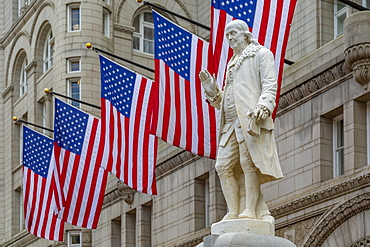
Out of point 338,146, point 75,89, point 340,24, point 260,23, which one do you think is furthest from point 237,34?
point 75,89

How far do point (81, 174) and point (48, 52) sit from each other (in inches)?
778

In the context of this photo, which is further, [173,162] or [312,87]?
[173,162]

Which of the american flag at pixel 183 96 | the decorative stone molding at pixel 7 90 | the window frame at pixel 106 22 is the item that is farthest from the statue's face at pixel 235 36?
the decorative stone molding at pixel 7 90

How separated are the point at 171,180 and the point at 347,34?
44.9 feet

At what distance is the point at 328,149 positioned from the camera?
27.8 meters

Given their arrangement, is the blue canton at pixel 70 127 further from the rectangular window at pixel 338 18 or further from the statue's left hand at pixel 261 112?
the statue's left hand at pixel 261 112

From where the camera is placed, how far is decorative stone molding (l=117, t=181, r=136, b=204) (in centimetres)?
4116

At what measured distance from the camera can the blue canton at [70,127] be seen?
113 feet

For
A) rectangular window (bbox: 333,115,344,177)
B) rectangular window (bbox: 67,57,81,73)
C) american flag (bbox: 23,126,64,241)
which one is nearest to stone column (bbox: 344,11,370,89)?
rectangular window (bbox: 333,115,344,177)

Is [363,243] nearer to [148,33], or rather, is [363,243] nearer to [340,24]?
[340,24]

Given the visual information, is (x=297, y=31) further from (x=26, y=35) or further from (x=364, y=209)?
(x=26, y=35)

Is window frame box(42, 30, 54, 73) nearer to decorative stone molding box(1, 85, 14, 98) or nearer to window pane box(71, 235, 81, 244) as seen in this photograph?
decorative stone molding box(1, 85, 14, 98)

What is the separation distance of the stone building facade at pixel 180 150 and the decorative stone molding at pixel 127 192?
0.04m

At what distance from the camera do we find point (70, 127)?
34.9 m
